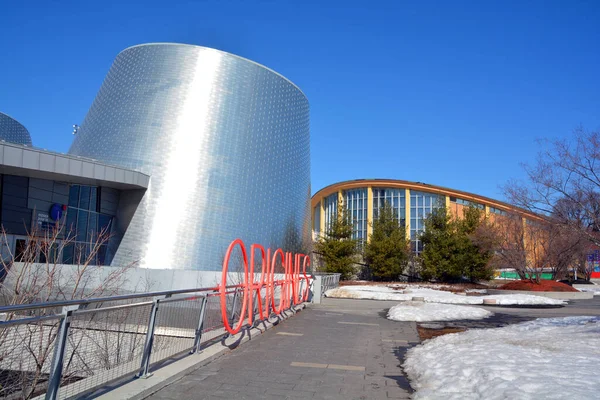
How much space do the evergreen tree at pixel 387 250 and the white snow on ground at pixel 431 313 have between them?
2455 cm

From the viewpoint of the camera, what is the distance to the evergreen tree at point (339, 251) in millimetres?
38656

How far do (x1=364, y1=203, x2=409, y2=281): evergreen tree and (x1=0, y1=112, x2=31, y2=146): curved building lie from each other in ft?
102

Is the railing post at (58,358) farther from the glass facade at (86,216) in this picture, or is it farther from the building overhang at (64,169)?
the glass facade at (86,216)

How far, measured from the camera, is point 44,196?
80.1 ft

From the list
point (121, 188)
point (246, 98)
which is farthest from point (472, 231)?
→ point (121, 188)

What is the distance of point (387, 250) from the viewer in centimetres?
3962

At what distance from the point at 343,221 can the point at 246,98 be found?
14002 millimetres

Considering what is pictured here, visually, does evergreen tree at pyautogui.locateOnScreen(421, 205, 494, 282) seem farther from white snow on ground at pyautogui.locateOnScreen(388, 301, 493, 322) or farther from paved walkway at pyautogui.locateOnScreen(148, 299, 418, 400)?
paved walkway at pyautogui.locateOnScreen(148, 299, 418, 400)

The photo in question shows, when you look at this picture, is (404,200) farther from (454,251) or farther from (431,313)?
(431,313)

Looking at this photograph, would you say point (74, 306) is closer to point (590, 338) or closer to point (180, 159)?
point (590, 338)

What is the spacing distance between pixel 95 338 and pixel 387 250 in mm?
35051

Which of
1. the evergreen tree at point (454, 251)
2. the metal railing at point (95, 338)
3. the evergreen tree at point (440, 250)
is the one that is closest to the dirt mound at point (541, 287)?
the evergreen tree at point (454, 251)

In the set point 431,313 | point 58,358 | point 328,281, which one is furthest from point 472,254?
point 58,358

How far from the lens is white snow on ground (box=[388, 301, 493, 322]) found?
13.1m
